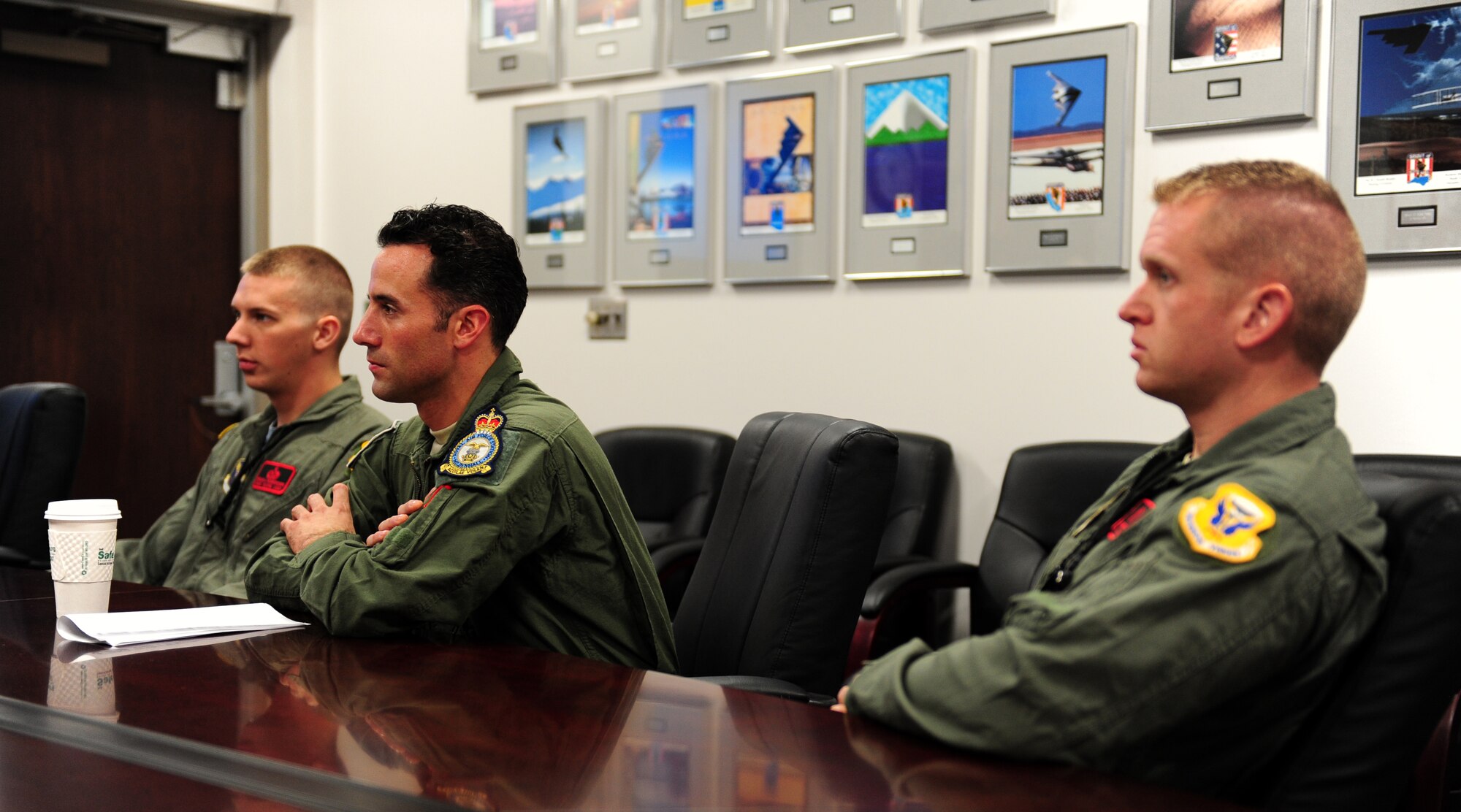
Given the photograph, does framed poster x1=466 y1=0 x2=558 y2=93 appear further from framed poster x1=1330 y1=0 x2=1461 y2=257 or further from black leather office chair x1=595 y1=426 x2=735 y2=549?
framed poster x1=1330 y1=0 x2=1461 y2=257

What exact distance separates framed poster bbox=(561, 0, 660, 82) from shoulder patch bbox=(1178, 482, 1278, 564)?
119 inches

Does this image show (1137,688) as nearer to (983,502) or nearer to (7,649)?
(7,649)

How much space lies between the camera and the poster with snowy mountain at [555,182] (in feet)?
13.3

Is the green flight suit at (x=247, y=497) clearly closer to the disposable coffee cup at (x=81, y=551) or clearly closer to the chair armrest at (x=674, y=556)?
the disposable coffee cup at (x=81, y=551)

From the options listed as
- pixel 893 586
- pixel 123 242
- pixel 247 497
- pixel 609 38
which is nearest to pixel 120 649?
pixel 247 497

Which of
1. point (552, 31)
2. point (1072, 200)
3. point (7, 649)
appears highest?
point (552, 31)

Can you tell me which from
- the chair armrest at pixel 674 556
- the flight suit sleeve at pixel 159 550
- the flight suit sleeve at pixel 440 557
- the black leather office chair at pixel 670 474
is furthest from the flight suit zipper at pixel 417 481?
the black leather office chair at pixel 670 474

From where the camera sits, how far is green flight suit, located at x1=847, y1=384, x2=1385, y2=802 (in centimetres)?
110

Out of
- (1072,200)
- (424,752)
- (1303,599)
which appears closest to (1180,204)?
(1303,599)

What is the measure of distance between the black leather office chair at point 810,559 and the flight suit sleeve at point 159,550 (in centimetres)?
142

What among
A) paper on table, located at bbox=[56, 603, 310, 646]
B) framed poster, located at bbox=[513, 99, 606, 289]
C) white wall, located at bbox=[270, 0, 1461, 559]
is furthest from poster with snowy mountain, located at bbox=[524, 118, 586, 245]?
paper on table, located at bbox=[56, 603, 310, 646]

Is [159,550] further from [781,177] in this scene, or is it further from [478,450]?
[781,177]

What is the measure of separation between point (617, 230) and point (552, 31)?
69cm

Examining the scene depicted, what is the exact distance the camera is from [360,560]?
1635 mm
